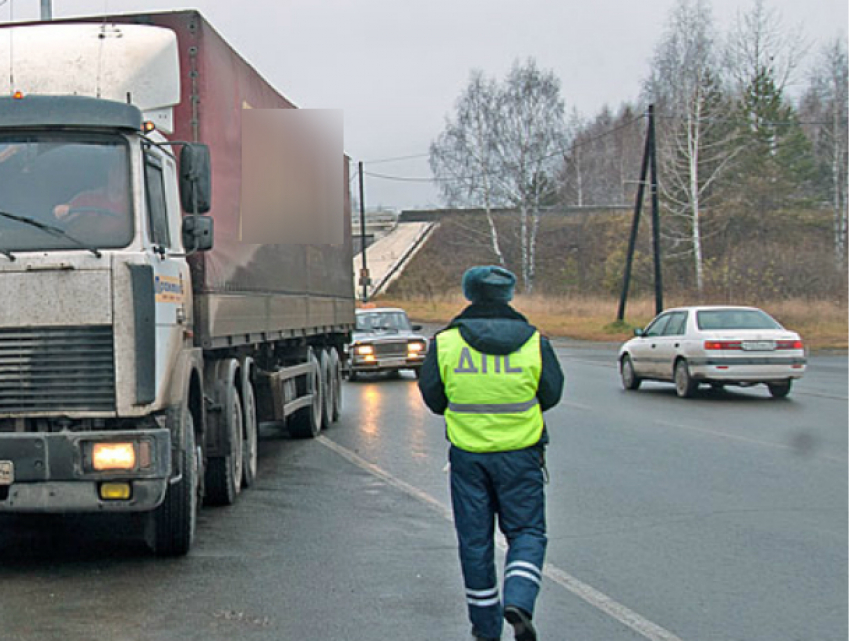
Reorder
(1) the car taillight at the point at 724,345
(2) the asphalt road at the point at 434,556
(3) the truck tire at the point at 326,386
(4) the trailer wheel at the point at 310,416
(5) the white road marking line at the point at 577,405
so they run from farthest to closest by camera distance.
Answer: (1) the car taillight at the point at 724,345 < (5) the white road marking line at the point at 577,405 < (3) the truck tire at the point at 326,386 < (4) the trailer wheel at the point at 310,416 < (2) the asphalt road at the point at 434,556

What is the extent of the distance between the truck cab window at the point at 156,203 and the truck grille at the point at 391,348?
15626 mm

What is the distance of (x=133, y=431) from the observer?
621 cm

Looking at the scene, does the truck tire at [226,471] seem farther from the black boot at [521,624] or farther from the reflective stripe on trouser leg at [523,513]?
the black boot at [521,624]

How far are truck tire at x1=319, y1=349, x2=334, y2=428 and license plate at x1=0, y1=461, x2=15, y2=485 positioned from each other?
8.12m

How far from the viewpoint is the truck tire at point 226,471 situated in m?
8.59

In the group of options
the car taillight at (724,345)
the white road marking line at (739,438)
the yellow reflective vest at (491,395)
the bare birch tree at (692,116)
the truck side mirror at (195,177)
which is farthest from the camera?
the bare birch tree at (692,116)

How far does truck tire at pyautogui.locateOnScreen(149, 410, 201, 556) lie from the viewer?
6.88 metres

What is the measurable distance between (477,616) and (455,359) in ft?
3.82

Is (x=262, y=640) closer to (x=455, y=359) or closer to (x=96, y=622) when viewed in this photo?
(x=96, y=622)

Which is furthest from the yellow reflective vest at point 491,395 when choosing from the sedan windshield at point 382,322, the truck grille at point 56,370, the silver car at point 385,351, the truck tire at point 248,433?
the sedan windshield at point 382,322

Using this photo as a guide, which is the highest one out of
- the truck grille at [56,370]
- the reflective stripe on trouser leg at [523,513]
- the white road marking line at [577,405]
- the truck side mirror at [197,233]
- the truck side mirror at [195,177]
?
the truck side mirror at [195,177]

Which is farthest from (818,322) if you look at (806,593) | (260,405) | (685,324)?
(806,593)

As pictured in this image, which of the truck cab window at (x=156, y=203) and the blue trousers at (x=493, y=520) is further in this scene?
the truck cab window at (x=156, y=203)

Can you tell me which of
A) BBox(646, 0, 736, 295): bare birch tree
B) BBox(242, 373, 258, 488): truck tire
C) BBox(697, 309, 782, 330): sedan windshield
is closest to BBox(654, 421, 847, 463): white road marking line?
BBox(697, 309, 782, 330): sedan windshield
